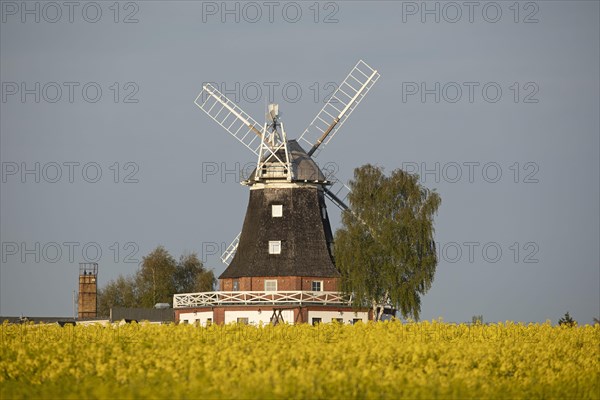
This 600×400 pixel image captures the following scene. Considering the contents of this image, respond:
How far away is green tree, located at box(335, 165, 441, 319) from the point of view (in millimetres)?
81875

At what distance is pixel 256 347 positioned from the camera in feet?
139

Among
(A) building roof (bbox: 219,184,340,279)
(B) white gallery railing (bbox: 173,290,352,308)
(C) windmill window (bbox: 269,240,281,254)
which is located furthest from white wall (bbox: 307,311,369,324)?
(C) windmill window (bbox: 269,240,281,254)

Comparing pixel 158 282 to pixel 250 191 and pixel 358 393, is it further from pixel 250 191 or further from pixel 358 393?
pixel 358 393

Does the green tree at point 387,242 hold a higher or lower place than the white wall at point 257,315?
higher

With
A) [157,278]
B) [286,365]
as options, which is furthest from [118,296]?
[286,365]

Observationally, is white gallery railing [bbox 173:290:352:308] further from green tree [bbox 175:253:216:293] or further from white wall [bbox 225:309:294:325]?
green tree [bbox 175:253:216:293]

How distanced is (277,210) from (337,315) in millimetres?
7652

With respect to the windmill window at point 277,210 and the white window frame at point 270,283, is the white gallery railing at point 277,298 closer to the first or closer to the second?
the white window frame at point 270,283

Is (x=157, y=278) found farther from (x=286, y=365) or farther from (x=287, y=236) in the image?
(x=286, y=365)

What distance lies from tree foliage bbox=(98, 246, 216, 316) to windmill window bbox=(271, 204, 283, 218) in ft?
144

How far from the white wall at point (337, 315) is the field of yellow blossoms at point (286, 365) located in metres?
29.6

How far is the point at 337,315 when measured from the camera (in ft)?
268

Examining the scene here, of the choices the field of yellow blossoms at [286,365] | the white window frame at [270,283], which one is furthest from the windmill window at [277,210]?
the field of yellow blossoms at [286,365]

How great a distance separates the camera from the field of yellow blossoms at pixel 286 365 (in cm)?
3444
